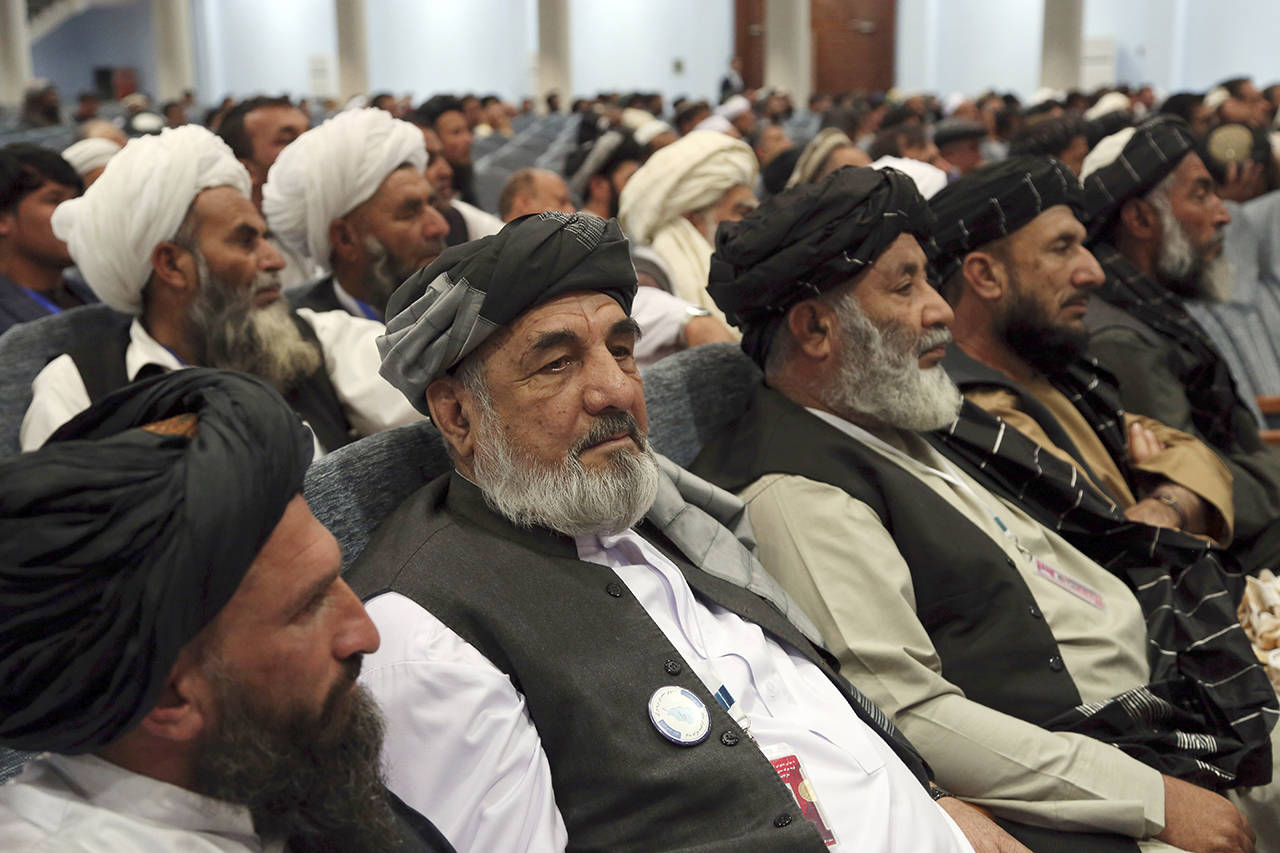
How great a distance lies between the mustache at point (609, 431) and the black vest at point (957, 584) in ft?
1.51

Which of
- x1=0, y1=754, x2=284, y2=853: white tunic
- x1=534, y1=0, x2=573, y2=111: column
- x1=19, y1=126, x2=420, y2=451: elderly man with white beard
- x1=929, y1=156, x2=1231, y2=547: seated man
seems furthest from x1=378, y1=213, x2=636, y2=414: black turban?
x1=534, y1=0, x2=573, y2=111: column

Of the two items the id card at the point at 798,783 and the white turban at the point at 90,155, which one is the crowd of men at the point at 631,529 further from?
the white turban at the point at 90,155

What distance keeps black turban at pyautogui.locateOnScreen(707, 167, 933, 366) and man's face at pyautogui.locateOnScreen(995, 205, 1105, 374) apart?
2.20 feet

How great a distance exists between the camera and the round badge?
4.86ft

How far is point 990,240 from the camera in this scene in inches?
117

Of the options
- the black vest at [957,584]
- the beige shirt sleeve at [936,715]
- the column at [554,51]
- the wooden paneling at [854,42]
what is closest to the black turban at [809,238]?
the black vest at [957,584]

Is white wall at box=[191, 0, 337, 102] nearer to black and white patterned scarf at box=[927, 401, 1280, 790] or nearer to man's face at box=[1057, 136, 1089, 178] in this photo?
man's face at box=[1057, 136, 1089, 178]

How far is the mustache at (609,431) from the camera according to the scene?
5.63 feet

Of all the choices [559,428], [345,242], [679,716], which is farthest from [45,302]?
[679,716]

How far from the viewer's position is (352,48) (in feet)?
74.3

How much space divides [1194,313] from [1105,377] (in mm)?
1177

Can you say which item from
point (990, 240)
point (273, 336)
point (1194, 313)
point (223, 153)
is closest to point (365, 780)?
point (273, 336)

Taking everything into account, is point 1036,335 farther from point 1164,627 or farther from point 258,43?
point 258,43

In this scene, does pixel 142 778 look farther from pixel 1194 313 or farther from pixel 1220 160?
pixel 1220 160
